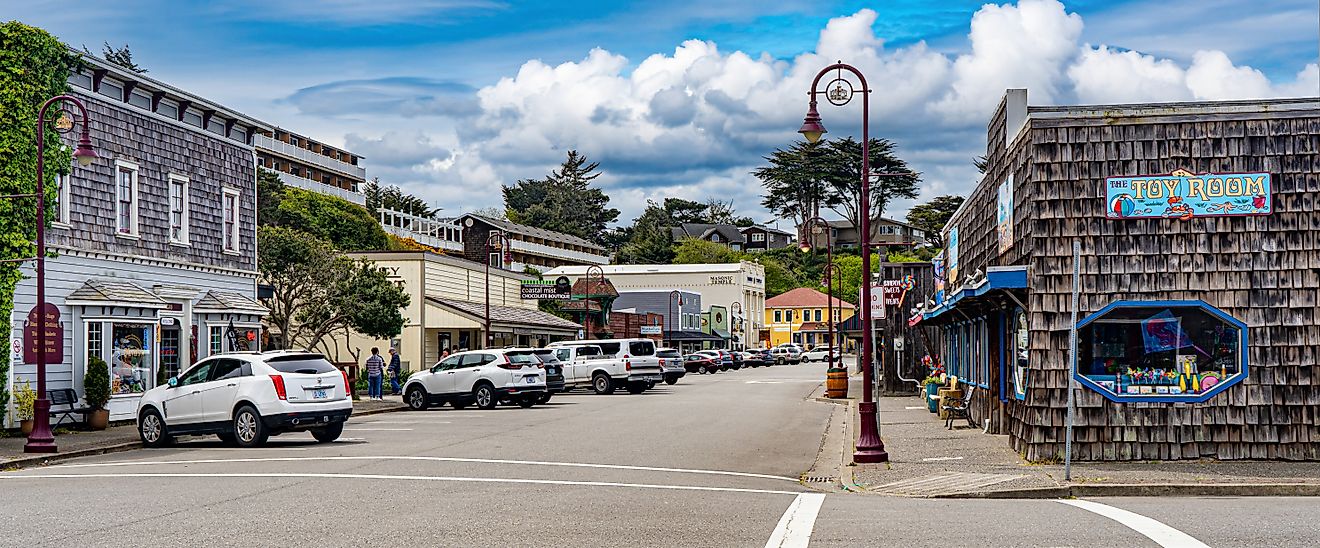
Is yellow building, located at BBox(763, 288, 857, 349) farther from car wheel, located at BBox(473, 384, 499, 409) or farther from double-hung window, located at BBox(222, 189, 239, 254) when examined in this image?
double-hung window, located at BBox(222, 189, 239, 254)

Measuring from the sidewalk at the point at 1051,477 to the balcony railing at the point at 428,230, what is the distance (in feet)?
268

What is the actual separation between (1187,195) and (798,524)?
7887mm

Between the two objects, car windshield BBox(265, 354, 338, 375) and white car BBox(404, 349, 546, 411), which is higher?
car windshield BBox(265, 354, 338, 375)

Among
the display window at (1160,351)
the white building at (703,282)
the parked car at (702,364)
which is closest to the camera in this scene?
the display window at (1160,351)

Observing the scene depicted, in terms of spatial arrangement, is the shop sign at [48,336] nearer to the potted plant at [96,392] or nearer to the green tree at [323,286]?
the potted plant at [96,392]

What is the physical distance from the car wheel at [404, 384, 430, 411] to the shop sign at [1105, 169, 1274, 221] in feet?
68.5

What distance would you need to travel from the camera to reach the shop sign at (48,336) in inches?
940

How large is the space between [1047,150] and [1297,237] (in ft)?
10.2

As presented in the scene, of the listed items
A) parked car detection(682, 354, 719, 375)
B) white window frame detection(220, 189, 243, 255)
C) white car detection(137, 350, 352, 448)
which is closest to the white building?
parked car detection(682, 354, 719, 375)

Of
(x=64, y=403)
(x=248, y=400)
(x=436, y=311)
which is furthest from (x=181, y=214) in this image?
(x=436, y=311)

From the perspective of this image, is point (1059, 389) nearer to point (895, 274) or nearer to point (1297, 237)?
point (1297, 237)

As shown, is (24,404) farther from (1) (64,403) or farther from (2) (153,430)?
(2) (153,430)

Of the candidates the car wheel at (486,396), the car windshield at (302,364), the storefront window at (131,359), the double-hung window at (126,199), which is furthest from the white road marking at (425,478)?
the car wheel at (486,396)

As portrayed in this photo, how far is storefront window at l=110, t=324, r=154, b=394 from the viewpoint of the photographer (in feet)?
86.1
